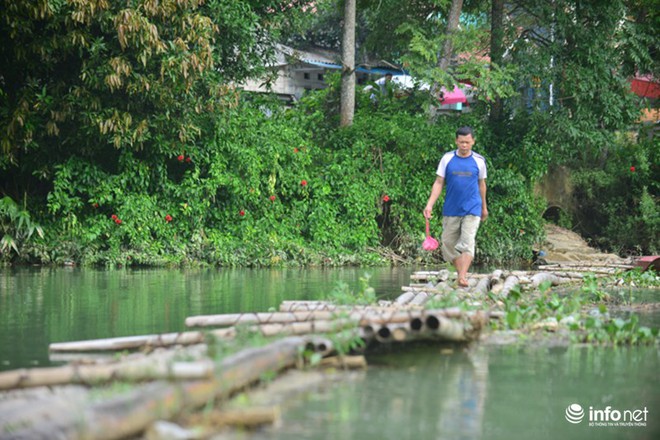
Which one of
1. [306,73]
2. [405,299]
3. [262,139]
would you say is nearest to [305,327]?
[405,299]

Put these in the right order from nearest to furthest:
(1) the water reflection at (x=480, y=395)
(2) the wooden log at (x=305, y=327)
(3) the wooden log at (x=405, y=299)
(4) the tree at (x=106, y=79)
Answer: (1) the water reflection at (x=480, y=395) → (2) the wooden log at (x=305, y=327) → (3) the wooden log at (x=405, y=299) → (4) the tree at (x=106, y=79)

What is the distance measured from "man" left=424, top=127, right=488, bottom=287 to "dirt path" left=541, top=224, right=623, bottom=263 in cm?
821

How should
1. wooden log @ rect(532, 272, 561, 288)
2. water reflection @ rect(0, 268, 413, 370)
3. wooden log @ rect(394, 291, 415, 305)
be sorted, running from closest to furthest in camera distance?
water reflection @ rect(0, 268, 413, 370), wooden log @ rect(394, 291, 415, 305), wooden log @ rect(532, 272, 561, 288)

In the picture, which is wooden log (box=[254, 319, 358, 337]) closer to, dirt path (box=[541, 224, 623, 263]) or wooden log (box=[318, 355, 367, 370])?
wooden log (box=[318, 355, 367, 370])

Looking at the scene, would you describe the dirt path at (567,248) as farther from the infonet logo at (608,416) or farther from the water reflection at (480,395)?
the infonet logo at (608,416)

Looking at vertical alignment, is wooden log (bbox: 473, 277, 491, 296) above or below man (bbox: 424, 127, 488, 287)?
below

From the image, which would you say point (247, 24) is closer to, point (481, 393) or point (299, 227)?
point (299, 227)

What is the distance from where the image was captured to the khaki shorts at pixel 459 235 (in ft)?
36.6

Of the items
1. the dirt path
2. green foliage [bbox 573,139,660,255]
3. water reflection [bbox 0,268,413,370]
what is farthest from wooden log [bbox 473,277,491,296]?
green foliage [bbox 573,139,660,255]

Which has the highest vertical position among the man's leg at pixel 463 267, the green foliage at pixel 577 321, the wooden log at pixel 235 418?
the man's leg at pixel 463 267

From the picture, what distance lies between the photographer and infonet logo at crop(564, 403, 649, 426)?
5.05m

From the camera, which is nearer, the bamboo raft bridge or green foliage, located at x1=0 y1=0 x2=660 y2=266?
the bamboo raft bridge

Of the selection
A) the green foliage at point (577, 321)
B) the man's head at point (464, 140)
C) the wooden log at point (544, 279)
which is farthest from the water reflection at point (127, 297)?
the green foliage at point (577, 321)

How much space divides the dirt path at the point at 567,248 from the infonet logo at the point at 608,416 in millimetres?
13800
